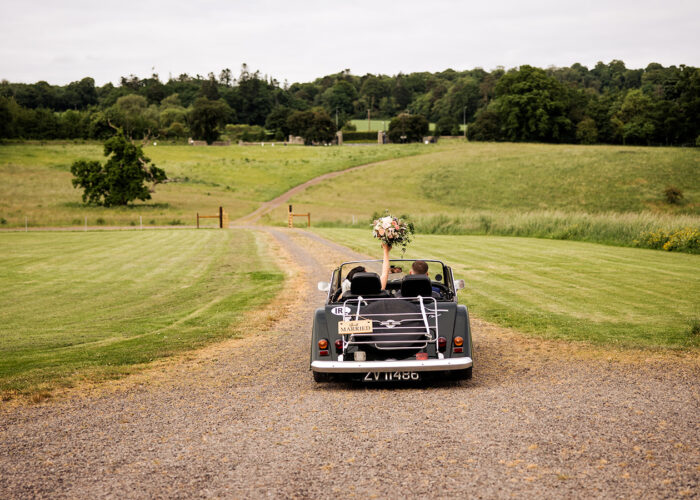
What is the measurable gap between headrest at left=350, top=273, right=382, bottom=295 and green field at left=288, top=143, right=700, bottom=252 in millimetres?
38063

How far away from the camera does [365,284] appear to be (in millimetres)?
9102

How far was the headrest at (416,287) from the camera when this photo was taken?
8.99 metres

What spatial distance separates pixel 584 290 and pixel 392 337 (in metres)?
11.2

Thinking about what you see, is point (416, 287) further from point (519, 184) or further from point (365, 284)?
point (519, 184)

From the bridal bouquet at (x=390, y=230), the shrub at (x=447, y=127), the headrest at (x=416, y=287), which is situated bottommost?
the headrest at (x=416, y=287)

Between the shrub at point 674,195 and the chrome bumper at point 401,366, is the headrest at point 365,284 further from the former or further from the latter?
the shrub at point 674,195

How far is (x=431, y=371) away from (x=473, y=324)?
5.69m

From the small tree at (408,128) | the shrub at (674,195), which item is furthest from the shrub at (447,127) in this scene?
the shrub at (674,195)

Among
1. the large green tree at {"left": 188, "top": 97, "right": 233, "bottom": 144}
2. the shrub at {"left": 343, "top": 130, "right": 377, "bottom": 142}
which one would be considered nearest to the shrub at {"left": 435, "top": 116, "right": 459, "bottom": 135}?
the shrub at {"left": 343, "top": 130, "right": 377, "bottom": 142}

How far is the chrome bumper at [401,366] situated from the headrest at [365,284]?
1.29 meters

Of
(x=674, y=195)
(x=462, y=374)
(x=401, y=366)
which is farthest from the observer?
(x=674, y=195)

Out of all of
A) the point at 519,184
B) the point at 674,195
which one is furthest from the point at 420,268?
the point at 519,184

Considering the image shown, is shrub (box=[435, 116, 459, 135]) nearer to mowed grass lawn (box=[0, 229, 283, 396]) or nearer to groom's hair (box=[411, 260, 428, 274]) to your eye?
mowed grass lawn (box=[0, 229, 283, 396])

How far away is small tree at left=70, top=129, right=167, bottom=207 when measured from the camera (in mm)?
65938
